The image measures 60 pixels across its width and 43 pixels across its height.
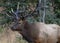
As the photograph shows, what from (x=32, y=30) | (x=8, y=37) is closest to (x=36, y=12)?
(x=32, y=30)

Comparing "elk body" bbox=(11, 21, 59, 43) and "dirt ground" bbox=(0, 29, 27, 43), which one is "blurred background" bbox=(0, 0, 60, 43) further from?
"elk body" bbox=(11, 21, 59, 43)

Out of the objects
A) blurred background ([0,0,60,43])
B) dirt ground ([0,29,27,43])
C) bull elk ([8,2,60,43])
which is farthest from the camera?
dirt ground ([0,29,27,43])

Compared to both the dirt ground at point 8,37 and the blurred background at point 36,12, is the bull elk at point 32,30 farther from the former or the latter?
the dirt ground at point 8,37

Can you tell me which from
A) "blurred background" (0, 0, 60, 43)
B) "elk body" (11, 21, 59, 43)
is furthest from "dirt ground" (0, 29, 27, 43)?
"elk body" (11, 21, 59, 43)

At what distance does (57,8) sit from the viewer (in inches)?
259

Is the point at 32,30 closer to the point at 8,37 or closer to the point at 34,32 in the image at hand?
the point at 34,32

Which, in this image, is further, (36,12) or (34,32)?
(36,12)

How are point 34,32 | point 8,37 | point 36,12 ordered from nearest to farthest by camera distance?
1. point 34,32
2. point 36,12
3. point 8,37

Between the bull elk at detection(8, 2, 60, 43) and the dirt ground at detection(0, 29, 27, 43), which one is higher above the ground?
the bull elk at detection(8, 2, 60, 43)

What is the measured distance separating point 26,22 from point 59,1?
1627 mm

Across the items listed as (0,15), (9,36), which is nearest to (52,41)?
(0,15)

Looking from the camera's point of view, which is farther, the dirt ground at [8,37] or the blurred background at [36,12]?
the dirt ground at [8,37]

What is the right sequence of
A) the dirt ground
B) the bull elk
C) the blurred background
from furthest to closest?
the dirt ground → the blurred background → the bull elk

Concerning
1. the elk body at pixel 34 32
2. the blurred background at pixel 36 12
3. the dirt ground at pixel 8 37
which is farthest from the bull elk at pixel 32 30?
the dirt ground at pixel 8 37
